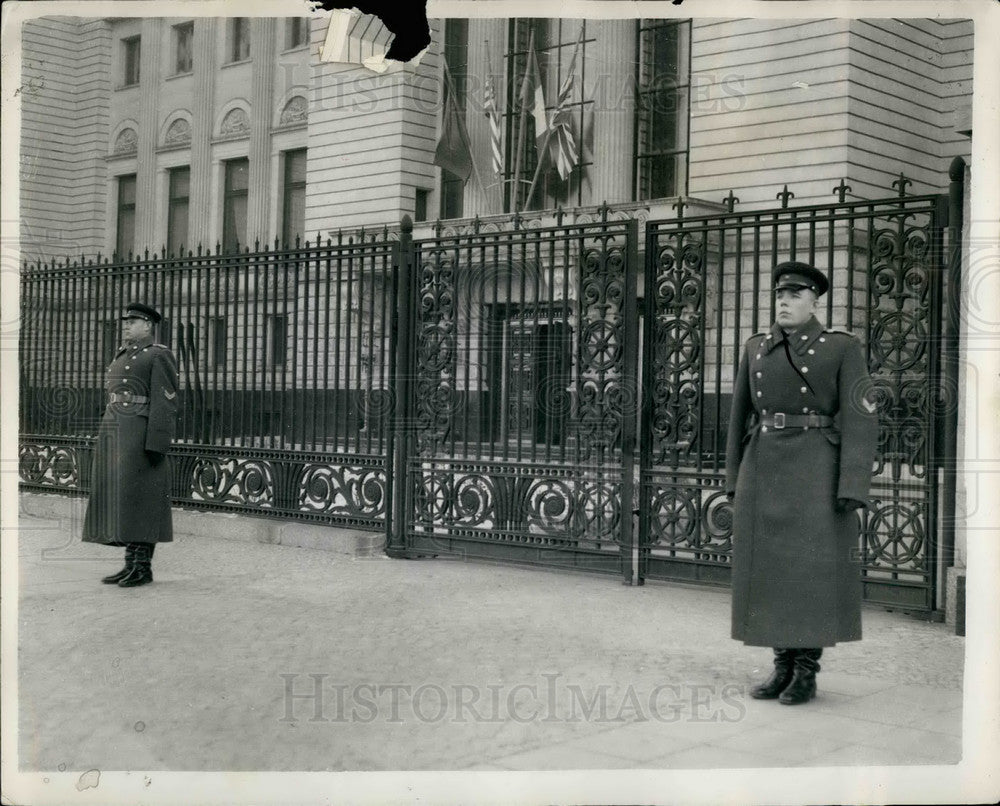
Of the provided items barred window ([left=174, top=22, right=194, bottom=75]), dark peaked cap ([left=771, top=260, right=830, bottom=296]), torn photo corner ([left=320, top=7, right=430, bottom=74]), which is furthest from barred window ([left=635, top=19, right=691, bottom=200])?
dark peaked cap ([left=771, top=260, right=830, bottom=296])

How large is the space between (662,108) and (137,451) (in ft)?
48.7

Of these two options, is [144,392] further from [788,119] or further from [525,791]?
[788,119]

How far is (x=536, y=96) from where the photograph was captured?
64.5 feet

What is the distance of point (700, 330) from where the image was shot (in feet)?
28.3

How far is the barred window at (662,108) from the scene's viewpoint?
2067cm

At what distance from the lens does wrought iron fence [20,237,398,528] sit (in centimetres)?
1051

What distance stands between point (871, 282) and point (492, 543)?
369 cm

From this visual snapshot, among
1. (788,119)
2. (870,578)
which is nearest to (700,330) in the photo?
(870,578)

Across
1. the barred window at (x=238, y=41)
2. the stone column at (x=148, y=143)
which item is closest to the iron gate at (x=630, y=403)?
the barred window at (x=238, y=41)

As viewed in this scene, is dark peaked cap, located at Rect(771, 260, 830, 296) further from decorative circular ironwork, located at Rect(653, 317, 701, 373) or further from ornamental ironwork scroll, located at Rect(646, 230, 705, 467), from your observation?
decorative circular ironwork, located at Rect(653, 317, 701, 373)

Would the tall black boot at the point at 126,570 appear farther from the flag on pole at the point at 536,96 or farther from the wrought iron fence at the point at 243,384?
the flag on pole at the point at 536,96


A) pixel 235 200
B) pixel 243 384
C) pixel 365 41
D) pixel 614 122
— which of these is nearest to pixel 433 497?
pixel 243 384

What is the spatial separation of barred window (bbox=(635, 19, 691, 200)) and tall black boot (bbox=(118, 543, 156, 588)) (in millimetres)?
13804

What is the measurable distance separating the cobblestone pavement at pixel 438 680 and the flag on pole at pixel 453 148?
11.6 meters
